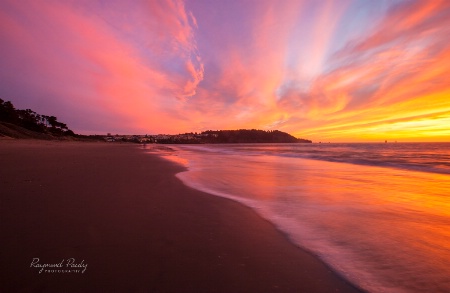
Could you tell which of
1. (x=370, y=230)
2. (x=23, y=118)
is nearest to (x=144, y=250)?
(x=370, y=230)

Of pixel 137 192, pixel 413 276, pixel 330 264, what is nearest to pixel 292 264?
pixel 330 264

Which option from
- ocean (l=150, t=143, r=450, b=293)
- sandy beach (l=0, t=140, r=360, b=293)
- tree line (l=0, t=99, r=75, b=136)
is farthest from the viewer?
tree line (l=0, t=99, r=75, b=136)

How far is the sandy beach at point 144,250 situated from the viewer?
2120 mm

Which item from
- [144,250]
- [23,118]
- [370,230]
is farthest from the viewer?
[23,118]

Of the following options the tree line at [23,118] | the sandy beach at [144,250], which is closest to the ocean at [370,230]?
the sandy beach at [144,250]

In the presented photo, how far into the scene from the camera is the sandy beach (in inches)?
83.5

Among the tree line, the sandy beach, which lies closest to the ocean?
the sandy beach

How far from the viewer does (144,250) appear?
271cm

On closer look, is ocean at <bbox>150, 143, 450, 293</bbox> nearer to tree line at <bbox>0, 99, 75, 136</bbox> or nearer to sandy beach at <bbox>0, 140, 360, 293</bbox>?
sandy beach at <bbox>0, 140, 360, 293</bbox>

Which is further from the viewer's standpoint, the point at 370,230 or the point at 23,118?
the point at 23,118

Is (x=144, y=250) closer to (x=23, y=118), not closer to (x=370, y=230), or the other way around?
(x=370, y=230)

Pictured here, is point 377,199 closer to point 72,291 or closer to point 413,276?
point 413,276

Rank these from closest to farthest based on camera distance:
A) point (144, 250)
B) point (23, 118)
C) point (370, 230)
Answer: point (144, 250)
point (370, 230)
point (23, 118)

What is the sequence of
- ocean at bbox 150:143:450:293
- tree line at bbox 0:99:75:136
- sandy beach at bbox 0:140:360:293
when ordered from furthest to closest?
tree line at bbox 0:99:75:136 < ocean at bbox 150:143:450:293 < sandy beach at bbox 0:140:360:293
